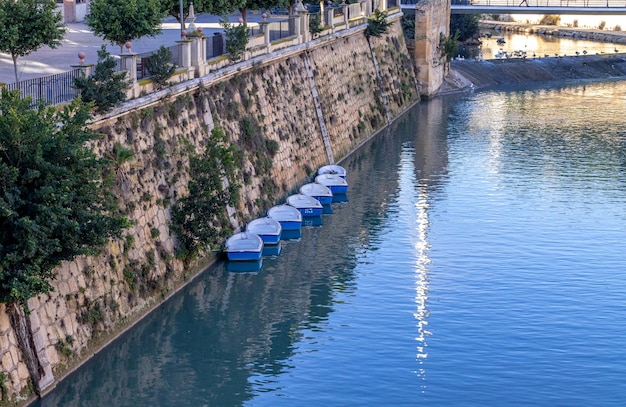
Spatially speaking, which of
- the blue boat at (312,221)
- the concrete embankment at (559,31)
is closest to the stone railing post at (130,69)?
the blue boat at (312,221)

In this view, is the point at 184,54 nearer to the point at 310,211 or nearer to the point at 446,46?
the point at 310,211

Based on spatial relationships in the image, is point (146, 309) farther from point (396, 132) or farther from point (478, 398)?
point (396, 132)

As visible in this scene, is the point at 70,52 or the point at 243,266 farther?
Answer: the point at 70,52

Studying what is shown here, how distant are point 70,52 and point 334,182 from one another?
1604 cm

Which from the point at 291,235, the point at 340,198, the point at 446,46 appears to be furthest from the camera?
the point at 446,46

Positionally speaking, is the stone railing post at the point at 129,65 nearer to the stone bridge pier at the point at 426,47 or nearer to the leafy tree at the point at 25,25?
the leafy tree at the point at 25,25

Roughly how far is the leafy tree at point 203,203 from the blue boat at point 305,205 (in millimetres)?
8628

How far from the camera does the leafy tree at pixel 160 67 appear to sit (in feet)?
143

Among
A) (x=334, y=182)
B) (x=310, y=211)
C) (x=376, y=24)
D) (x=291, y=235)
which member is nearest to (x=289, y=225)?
(x=291, y=235)

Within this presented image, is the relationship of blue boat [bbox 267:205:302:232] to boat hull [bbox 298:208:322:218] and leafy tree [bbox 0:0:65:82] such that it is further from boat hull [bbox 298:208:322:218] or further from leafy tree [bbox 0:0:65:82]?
leafy tree [bbox 0:0:65:82]

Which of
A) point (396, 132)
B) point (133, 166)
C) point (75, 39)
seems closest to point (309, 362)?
point (133, 166)

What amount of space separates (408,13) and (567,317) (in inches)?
2998

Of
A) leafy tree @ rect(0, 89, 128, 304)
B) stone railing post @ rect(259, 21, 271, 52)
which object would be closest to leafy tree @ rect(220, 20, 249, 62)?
stone railing post @ rect(259, 21, 271, 52)

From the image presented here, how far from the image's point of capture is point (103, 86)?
126 feet
